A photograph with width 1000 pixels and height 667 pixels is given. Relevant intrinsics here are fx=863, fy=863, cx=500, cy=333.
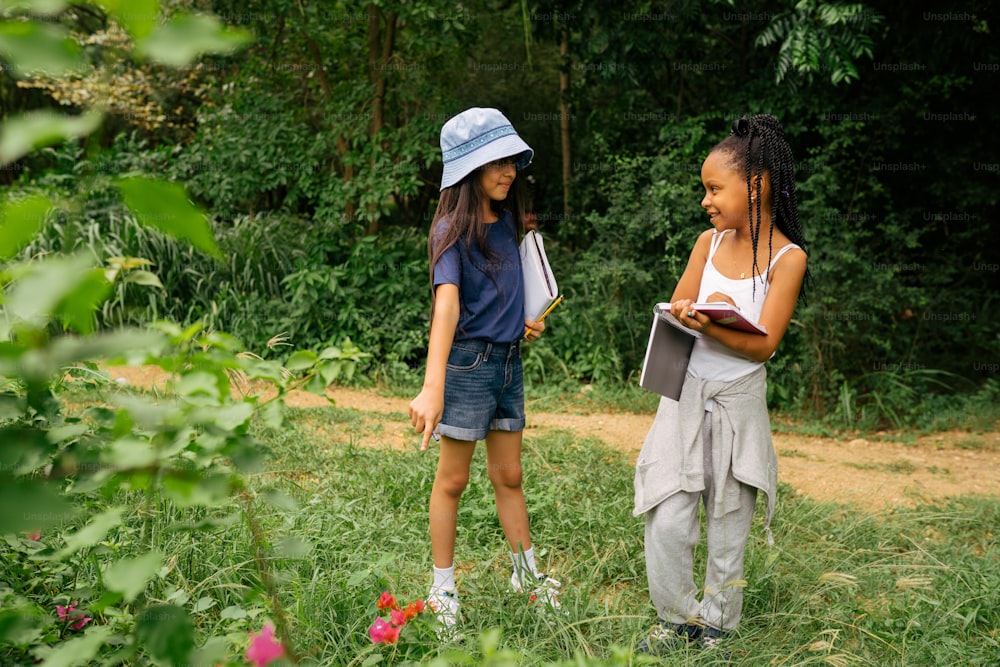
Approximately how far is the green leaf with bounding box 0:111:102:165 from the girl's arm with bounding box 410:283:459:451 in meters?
1.72

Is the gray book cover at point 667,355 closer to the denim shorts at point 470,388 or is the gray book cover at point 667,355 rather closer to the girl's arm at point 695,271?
the girl's arm at point 695,271

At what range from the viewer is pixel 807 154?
7000mm

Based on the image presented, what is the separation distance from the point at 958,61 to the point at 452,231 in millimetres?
5678

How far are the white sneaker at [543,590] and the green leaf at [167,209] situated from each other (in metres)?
2.05

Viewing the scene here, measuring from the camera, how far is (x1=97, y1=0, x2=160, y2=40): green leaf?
2.02 feet

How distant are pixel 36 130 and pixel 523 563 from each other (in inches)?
92.6

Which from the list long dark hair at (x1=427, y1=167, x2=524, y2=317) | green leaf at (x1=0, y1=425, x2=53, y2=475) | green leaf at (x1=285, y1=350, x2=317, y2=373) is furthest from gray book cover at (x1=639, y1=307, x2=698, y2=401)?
green leaf at (x1=0, y1=425, x2=53, y2=475)

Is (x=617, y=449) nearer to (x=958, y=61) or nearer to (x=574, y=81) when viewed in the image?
(x=958, y=61)

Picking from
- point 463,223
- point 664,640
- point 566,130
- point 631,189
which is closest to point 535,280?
point 463,223

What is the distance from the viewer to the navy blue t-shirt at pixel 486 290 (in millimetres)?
2605

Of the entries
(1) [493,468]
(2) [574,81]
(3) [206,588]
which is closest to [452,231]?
(1) [493,468]

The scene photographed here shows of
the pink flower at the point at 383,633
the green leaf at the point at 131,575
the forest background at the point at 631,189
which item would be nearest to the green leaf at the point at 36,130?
the green leaf at the point at 131,575

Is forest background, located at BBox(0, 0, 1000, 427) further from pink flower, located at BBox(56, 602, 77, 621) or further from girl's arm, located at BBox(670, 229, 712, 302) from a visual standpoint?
pink flower, located at BBox(56, 602, 77, 621)

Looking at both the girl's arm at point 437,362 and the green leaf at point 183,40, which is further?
the girl's arm at point 437,362
